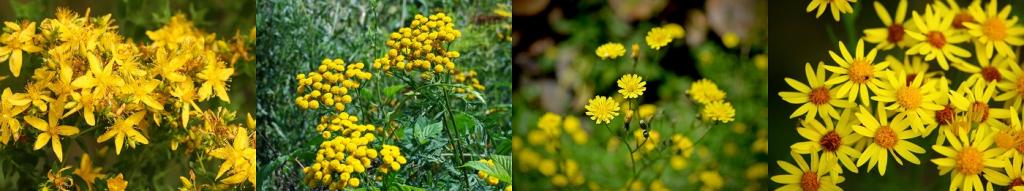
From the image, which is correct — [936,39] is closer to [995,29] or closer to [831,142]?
[995,29]

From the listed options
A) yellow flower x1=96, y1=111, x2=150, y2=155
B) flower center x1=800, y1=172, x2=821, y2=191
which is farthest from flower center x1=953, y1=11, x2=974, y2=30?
yellow flower x1=96, y1=111, x2=150, y2=155

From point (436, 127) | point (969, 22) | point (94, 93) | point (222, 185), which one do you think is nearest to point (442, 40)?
point (436, 127)

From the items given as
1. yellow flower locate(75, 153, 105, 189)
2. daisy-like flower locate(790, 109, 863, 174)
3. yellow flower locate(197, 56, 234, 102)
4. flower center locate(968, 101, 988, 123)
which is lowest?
yellow flower locate(75, 153, 105, 189)

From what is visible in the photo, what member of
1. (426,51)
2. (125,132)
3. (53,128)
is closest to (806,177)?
(426,51)

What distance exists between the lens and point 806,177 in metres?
2.11

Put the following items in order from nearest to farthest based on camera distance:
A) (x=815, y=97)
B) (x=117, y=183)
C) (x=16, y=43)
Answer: (x=16, y=43)
(x=117, y=183)
(x=815, y=97)

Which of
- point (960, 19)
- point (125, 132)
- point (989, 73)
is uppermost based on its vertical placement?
point (960, 19)

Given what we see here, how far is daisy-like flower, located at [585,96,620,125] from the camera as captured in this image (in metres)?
2.14

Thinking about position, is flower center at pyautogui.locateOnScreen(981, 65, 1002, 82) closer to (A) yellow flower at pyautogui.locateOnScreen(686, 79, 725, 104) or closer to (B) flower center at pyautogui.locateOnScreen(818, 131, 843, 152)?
(B) flower center at pyautogui.locateOnScreen(818, 131, 843, 152)

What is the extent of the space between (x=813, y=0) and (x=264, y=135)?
1.15 m

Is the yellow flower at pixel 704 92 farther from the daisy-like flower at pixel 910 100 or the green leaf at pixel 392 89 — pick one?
the green leaf at pixel 392 89

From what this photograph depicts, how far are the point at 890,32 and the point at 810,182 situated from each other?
0.35 metres

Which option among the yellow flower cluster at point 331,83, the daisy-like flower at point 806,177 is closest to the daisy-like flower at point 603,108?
the daisy-like flower at point 806,177

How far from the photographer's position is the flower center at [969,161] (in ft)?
6.77
